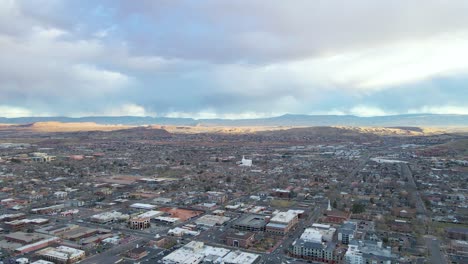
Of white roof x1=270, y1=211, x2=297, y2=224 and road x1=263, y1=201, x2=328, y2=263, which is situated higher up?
white roof x1=270, y1=211, x2=297, y2=224

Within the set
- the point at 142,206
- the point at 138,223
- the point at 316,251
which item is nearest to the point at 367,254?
the point at 316,251

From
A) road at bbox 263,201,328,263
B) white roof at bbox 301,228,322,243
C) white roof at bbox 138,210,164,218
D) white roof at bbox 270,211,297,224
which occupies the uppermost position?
white roof at bbox 270,211,297,224

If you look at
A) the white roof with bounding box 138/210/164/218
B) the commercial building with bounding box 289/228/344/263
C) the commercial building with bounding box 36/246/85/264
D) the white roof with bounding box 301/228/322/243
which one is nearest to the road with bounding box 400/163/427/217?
the white roof with bounding box 301/228/322/243

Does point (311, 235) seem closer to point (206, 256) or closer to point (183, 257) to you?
point (206, 256)

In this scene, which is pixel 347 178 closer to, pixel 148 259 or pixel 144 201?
pixel 144 201

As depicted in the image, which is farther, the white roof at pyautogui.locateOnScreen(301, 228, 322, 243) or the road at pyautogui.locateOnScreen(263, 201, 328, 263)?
the white roof at pyautogui.locateOnScreen(301, 228, 322, 243)

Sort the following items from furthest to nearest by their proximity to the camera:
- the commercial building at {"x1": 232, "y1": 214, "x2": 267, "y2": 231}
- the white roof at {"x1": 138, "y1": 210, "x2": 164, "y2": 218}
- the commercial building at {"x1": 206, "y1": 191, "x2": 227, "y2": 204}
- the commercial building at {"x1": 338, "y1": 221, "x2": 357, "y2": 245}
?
the commercial building at {"x1": 206, "y1": 191, "x2": 227, "y2": 204} → the white roof at {"x1": 138, "y1": 210, "x2": 164, "y2": 218} → the commercial building at {"x1": 232, "y1": 214, "x2": 267, "y2": 231} → the commercial building at {"x1": 338, "y1": 221, "x2": 357, "y2": 245}

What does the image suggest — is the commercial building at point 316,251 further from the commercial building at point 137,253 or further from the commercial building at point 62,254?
the commercial building at point 62,254

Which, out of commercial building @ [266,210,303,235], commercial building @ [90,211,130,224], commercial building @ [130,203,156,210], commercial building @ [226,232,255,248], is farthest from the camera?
commercial building @ [130,203,156,210]

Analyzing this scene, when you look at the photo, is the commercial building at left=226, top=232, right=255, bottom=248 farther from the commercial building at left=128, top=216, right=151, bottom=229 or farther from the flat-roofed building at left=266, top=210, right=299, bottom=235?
the commercial building at left=128, top=216, right=151, bottom=229

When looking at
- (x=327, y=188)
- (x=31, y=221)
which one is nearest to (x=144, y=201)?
(x=31, y=221)

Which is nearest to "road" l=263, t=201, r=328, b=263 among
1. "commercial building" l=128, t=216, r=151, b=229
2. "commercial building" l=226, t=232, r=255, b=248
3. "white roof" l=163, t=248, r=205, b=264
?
"commercial building" l=226, t=232, r=255, b=248
